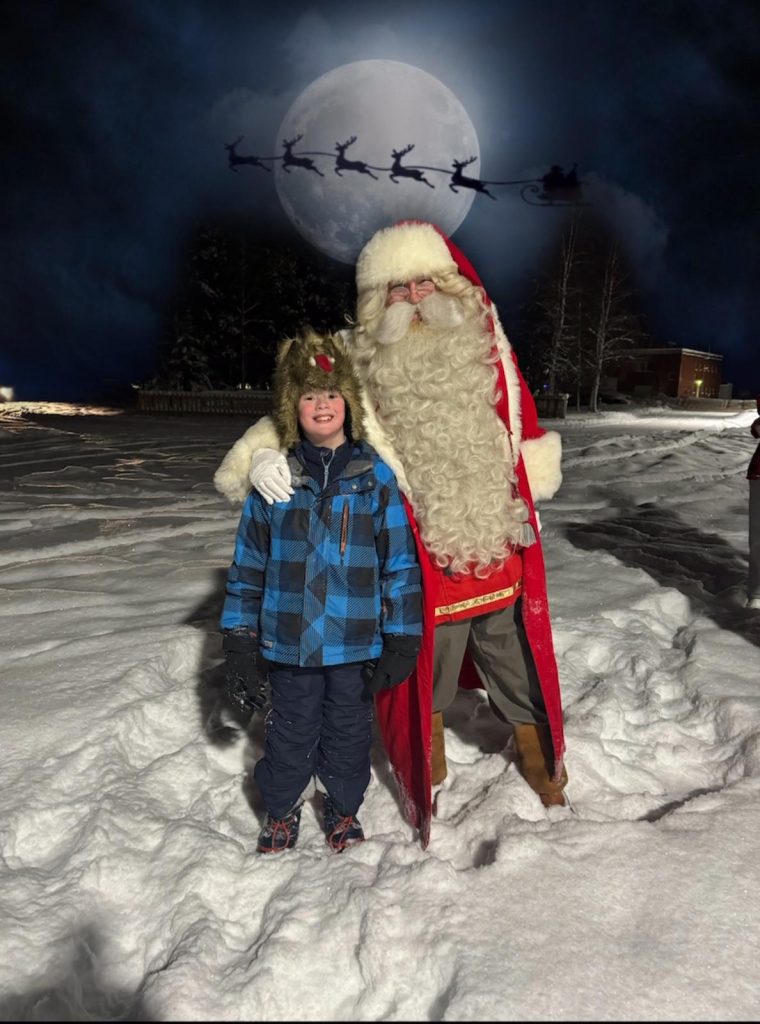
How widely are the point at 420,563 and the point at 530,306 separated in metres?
34.8

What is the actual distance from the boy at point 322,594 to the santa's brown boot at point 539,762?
67 centimetres

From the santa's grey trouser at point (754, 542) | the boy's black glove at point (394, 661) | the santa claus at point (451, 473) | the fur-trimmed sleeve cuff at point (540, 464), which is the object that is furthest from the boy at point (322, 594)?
the santa's grey trouser at point (754, 542)

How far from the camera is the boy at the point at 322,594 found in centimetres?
210

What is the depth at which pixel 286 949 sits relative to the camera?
1.73 m

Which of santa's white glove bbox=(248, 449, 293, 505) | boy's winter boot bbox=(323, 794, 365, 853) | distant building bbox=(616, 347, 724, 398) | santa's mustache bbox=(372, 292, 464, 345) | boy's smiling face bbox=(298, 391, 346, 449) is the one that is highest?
distant building bbox=(616, 347, 724, 398)

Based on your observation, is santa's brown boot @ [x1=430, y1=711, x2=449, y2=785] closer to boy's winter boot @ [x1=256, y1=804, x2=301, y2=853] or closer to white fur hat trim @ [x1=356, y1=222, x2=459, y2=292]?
boy's winter boot @ [x1=256, y1=804, x2=301, y2=853]

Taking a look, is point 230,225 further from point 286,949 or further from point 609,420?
point 286,949

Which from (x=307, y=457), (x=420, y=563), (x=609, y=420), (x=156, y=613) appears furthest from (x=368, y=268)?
(x=609, y=420)

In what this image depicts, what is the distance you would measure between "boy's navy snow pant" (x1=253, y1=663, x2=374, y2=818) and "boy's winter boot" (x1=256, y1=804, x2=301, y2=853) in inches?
1.2

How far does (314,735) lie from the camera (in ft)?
7.34

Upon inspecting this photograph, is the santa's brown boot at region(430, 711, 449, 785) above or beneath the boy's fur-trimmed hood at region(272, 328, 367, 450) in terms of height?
beneath

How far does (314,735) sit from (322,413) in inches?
42.9

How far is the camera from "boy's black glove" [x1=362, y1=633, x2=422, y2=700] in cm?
208

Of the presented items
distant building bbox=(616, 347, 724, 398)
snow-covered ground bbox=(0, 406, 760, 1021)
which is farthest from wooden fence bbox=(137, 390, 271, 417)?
distant building bbox=(616, 347, 724, 398)
